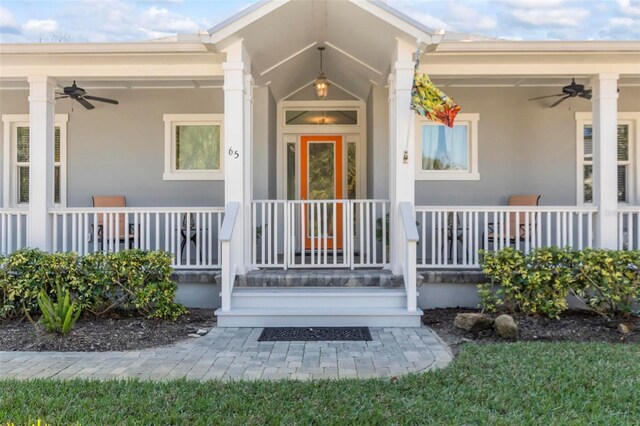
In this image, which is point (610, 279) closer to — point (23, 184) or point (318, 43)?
point (318, 43)

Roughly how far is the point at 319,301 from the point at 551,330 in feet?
8.46

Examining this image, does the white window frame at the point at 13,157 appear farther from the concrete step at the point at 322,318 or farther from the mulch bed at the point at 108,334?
the concrete step at the point at 322,318

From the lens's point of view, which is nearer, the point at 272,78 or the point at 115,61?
the point at 115,61

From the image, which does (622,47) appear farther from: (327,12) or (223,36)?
(223,36)

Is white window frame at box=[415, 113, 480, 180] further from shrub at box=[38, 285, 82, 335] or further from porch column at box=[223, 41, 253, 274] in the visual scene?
shrub at box=[38, 285, 82, 335]

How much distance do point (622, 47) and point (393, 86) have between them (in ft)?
9.19

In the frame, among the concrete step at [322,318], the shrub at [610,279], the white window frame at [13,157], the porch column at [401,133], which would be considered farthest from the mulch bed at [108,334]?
the shrub at [610,279]

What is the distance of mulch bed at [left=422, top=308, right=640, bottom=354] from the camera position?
16.3 ft

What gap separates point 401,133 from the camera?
5867 millimetres

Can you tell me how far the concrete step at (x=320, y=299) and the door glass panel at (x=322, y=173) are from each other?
3.18 m

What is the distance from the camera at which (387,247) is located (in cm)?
726

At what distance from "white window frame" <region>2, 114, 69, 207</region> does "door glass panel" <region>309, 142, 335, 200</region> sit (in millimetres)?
4190

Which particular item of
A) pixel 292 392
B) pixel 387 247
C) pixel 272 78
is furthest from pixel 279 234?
pixel 292 392

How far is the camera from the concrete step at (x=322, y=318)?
18.3 feet
